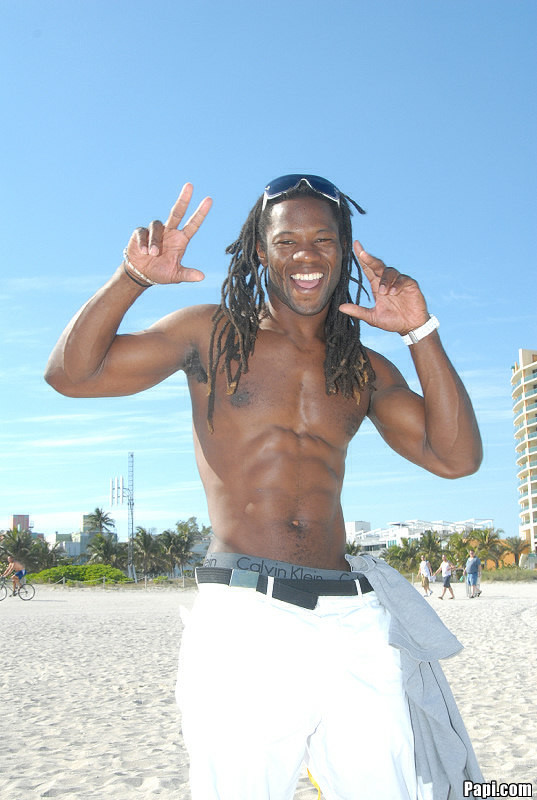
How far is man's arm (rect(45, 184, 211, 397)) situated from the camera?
2.33 meters

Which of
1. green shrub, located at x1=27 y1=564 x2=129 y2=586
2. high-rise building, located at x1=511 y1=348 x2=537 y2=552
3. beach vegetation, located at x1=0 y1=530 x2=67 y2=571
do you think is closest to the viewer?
green shrub, located at x1=27 y1=564 x2=129 y2=586

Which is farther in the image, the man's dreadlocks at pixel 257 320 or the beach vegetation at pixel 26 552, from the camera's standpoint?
the beach vegetation at pixel 26 552

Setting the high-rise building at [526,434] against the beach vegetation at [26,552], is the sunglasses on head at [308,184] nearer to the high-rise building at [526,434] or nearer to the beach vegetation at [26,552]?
the beach vegetation at [26,552]

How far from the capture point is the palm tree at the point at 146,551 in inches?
2709

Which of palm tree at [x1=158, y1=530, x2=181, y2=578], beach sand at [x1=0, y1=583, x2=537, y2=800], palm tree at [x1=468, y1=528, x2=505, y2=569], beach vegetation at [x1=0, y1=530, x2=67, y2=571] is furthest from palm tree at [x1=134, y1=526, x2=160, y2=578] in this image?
beach sand at [x1=0, y1=583, x2=537, y2=800]

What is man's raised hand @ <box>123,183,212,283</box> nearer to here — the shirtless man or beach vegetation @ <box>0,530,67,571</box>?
the shirtless man

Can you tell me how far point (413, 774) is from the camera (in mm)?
2309

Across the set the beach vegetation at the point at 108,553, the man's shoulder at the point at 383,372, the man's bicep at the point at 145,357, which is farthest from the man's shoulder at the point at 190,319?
the beach vegetation at the point at 108,553

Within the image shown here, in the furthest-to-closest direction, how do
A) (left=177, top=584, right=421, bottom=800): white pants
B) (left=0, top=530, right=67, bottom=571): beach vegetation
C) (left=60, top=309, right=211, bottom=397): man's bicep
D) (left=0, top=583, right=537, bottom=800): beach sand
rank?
(left=0, top=530, right=67, bottom=571): beach vegetation < (left=0, top=583, right=537, bottom=800): beach sand < (left=60, top=309, right=211, bottom=397): man's bicep < (left=177, top=584, right=421, bottom=800): white pants

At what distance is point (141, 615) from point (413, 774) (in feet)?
62.6

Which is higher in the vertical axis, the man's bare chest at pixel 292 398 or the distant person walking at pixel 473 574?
the man's bare chest at pixel 292 398

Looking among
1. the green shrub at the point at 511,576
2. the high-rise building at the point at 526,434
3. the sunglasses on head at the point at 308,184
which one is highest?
the high-rise building at the point at 526,434

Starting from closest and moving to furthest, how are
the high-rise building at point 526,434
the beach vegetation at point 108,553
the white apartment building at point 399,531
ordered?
the beach vegetation at point 108,553 < the high-rise building at point 526,434 < the white apartment building at point 399,531

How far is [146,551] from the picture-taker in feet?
226
